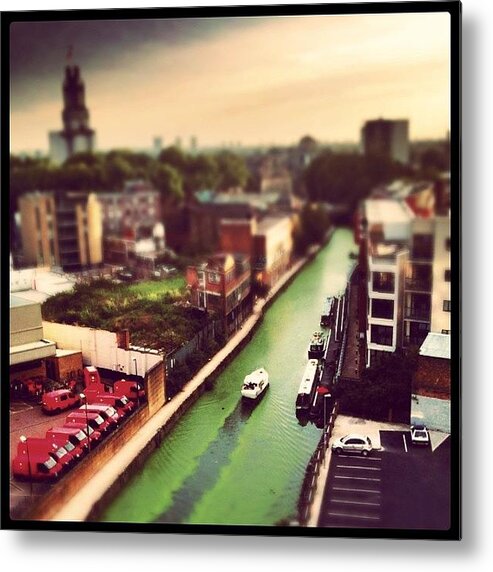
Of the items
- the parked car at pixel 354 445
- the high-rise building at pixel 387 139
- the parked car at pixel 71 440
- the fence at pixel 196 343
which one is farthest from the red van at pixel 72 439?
the high-rise building at pixel 387 139

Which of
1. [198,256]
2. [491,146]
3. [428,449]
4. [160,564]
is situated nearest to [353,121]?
[491,146]

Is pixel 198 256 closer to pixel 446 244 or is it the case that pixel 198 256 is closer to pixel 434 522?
pixel 446 244

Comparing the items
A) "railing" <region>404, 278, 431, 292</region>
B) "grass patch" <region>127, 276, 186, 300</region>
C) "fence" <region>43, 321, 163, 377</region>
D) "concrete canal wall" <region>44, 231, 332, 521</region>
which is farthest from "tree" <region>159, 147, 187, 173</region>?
"railing" <region>404, 278, 431, 292</region>

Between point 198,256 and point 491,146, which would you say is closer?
point 491,146

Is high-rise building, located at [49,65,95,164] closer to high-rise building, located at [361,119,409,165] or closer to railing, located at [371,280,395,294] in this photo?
high-rise building, located at [361,119,409,165]

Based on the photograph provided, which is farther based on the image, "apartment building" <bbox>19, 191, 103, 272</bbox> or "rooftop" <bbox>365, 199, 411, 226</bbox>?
"apartment building" <bbox>19, 191, 103, 272</bbox>

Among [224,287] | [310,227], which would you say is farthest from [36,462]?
[310,227]
